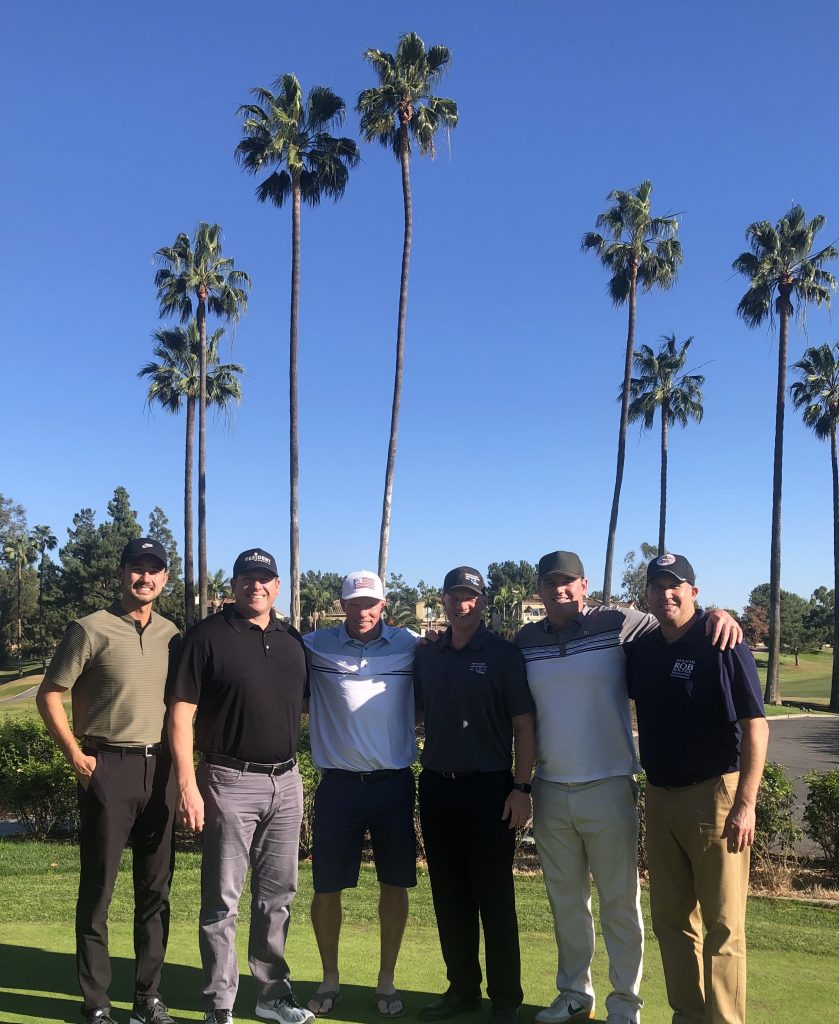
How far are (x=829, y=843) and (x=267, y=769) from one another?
6.19m

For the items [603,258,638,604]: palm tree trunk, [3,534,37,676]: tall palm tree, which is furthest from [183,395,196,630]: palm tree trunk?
[3,534,37,676]: tall palm tree

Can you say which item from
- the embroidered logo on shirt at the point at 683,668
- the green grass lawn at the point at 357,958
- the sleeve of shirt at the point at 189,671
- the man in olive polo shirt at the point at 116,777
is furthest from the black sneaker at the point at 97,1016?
the embroidered logo on shirt at the point at 683,668

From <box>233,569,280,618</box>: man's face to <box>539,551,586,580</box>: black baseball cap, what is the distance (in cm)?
142

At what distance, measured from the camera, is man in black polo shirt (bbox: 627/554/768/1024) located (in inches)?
148

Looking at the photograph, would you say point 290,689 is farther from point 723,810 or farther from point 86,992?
point 723,810

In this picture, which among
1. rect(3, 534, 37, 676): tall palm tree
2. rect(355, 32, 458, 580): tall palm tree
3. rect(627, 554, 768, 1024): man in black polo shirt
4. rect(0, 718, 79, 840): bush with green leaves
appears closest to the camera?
rect(627, 554, 768, 1024): man in black polo shirt

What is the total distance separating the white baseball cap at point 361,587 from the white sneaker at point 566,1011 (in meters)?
2.17

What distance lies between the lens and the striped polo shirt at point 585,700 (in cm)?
424

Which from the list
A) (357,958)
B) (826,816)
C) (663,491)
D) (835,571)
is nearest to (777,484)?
(835,571)

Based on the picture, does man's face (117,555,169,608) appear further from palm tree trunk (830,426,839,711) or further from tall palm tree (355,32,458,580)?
palm tree trunk (830,426,839,711)

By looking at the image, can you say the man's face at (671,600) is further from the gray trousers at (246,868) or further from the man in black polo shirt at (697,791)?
the gray trousers at (246,868)

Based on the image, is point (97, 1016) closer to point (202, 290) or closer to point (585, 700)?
point (585, 700)

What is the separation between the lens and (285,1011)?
4.11m

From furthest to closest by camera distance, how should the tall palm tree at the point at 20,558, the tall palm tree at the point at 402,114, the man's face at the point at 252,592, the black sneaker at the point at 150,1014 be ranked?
the tall palm tree at the point at 20,558, the tall palm tree at the point at 402,114, the man's face at the point at 252,592, the black sneaker at the point at 150,1014
